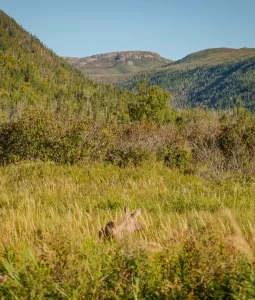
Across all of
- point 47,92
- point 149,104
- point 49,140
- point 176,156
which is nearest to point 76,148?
point 49,140

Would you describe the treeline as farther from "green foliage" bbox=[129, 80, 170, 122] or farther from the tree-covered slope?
the tree-covered slope

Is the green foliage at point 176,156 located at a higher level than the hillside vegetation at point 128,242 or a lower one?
lower

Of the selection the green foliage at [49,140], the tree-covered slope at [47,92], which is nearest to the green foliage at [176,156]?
the green foliage at [49,140]

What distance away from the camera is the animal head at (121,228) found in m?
2.70

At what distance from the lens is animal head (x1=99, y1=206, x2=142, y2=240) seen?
8.87 ft

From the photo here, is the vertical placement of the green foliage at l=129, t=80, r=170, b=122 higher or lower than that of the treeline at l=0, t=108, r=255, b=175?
higher

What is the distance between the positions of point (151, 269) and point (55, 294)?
0.50m

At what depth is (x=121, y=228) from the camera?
9.27 ft

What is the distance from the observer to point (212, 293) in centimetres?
168

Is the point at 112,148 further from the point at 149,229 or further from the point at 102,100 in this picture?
the point at 102,100

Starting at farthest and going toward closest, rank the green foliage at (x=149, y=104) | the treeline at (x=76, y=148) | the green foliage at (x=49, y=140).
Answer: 1. the green foliage at (x=149, y=104)
2. the green foliage at (x=49, y=140)
3. the treeline at (x=76, y=148)

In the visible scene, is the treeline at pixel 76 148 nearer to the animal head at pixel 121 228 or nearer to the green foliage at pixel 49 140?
the green foliage at pixel 49 140

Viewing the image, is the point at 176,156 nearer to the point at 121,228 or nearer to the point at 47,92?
the point at 121,228

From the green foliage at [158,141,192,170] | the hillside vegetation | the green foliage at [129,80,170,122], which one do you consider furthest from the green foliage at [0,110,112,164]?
the green foliage at [129,80,170,122]
